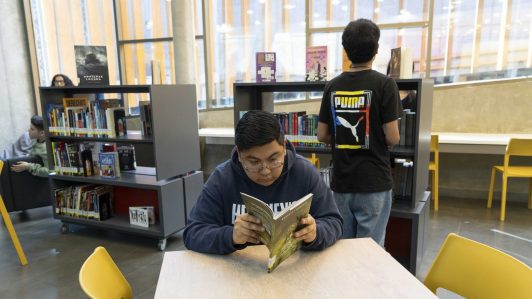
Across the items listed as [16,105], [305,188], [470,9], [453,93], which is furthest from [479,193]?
[16,105]

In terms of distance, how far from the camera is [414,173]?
2.51 metres

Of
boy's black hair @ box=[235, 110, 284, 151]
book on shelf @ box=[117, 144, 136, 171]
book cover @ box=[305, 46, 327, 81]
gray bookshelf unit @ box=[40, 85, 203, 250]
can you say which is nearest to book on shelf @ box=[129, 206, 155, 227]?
gray bookshelf unit @ box=[40, 85, 203, 250]

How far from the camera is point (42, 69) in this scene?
6238 mm

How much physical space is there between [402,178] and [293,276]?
180 cm

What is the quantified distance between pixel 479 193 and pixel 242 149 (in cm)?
439

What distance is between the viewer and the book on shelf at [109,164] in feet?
11.7

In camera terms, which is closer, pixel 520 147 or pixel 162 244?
pixel 162 244

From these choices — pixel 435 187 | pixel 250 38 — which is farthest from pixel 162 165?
pixel 250 38

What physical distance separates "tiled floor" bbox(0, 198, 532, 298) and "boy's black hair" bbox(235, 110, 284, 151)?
5.95ft

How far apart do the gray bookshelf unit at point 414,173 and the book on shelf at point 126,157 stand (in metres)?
1.49

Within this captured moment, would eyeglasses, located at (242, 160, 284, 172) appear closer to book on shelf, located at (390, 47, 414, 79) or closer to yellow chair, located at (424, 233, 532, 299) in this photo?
yellow chair, located at (424, 233, 532, 299)

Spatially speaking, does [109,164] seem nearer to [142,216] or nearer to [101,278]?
[142,216]

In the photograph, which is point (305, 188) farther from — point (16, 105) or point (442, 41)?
point (16, 105)

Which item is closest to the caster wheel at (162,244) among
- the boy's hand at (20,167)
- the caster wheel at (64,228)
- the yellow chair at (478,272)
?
the caster wheel at (64,228)
